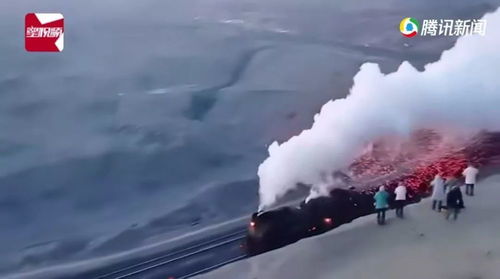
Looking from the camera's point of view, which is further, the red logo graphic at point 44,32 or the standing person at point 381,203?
the standing person at point 381,203

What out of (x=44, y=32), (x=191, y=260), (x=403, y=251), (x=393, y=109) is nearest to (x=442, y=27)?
(x=393, y=109)

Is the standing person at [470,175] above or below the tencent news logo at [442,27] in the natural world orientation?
below

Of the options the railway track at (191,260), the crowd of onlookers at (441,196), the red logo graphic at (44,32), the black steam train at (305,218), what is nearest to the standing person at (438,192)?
the crowd of onlookers at (441,196)

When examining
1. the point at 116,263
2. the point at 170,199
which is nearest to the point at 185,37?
the point at 170,199

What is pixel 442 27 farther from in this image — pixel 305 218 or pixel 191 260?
pixel 191 260

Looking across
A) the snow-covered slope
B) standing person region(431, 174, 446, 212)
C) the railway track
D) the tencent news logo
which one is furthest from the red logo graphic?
standing person region(431, 174, 446, 212)

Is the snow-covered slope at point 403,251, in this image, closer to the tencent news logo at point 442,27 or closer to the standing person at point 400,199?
the standing person at point 400,199

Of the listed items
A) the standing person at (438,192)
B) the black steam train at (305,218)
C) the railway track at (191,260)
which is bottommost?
the railway track at (191,260)
